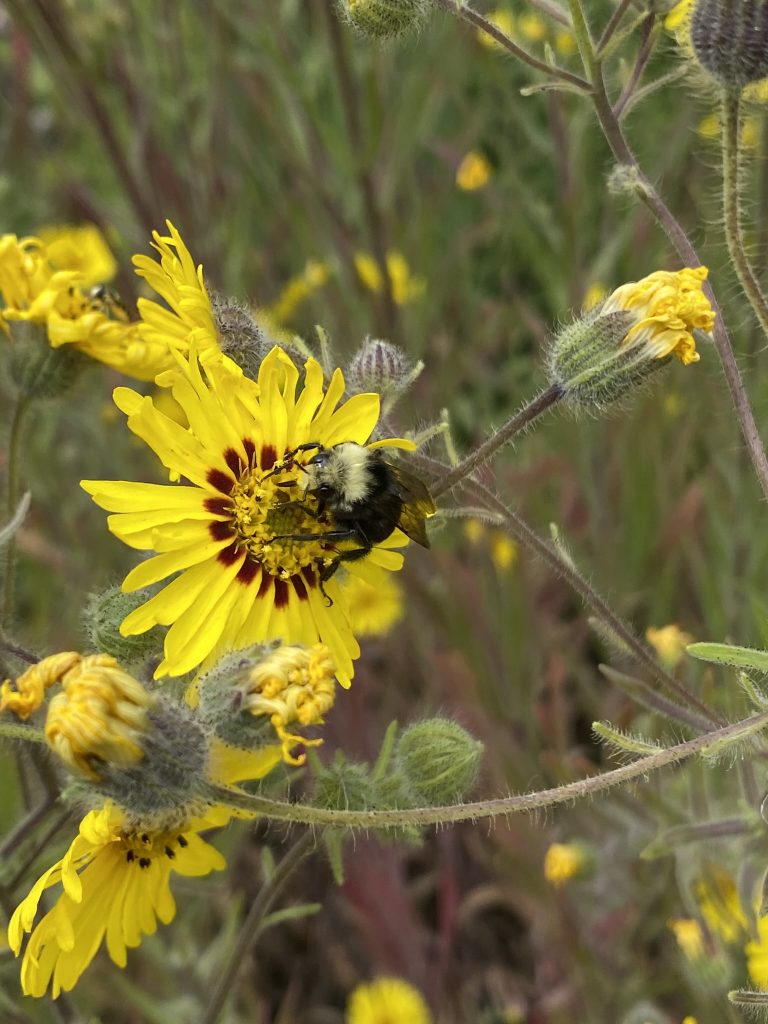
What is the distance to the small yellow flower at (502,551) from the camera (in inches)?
171

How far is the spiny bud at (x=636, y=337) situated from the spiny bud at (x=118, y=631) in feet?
3.17

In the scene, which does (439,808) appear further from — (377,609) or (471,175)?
(471,175)

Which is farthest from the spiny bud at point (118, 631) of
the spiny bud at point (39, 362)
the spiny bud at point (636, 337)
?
the spiny bud at point (636, 337)

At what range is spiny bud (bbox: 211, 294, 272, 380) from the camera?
2.14 meters

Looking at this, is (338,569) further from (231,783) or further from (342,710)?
(342,710)

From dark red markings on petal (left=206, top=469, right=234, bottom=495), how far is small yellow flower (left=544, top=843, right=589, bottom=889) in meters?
1.74

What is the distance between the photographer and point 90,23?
4.76 metres

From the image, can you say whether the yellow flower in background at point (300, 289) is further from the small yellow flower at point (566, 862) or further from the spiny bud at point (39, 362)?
the small yellow flower at point (566, 862)

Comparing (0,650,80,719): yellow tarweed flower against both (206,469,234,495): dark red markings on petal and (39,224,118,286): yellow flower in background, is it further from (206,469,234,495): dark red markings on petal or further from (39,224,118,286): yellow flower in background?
(39,224,118,286): yellow flower in background

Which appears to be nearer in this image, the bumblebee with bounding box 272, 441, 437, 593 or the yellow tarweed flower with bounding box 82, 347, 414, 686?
the yellow tarweed flower with bounding box 82, 347, 414, 686

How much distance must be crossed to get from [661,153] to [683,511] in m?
1.74

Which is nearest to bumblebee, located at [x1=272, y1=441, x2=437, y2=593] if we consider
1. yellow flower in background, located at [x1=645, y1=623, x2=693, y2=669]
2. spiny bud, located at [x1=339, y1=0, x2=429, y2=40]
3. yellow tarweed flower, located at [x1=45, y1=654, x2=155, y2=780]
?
yellow tarweed flower, located at [x1=45, y1=654, x2=155, y2=780]

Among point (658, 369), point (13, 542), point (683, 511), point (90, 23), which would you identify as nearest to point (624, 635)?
point (658, 369)

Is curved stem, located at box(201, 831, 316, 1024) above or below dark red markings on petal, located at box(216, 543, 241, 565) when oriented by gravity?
below
